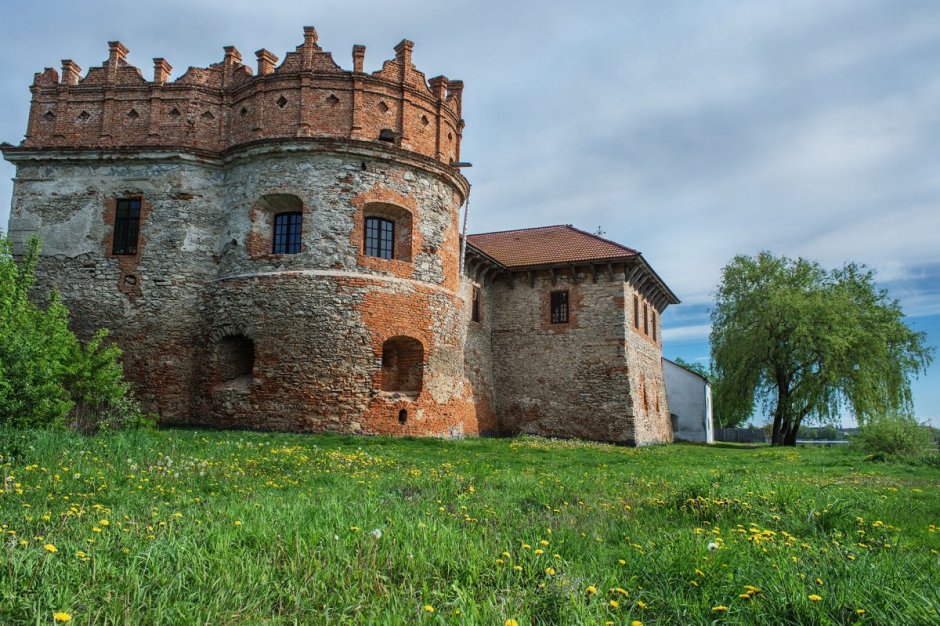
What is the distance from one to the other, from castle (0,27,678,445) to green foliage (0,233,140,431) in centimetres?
183

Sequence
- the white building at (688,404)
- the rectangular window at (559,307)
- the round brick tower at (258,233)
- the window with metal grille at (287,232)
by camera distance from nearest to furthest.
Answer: the round brick tower at (258,233), the window with metal grille at (287,232), the rectangular window at (559,307), the white building at (688,404)

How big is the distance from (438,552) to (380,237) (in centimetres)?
1374

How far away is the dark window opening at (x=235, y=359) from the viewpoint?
52.0 ft

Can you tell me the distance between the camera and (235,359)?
16.1m

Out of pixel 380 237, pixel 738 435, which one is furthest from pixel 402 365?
pixel 738 435

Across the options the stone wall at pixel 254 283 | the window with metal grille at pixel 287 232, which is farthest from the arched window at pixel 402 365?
the window with metal grille at pixel 287 232

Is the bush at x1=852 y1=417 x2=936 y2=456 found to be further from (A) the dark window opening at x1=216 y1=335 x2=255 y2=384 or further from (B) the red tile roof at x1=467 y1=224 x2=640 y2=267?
(A) the dark window opening at x1=216 y1=335 x2=255 y2=384

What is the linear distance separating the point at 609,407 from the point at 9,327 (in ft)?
56.4

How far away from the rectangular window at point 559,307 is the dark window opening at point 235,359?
1121cm

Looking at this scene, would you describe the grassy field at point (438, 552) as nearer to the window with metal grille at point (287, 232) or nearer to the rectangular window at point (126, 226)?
the window with metal grille at point (287, 232)

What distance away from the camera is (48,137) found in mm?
17219

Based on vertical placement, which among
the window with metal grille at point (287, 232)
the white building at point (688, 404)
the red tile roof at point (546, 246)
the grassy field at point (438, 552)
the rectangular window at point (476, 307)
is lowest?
the grassy field at point (438, 552)

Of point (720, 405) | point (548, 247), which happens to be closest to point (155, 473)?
point (548, 247)

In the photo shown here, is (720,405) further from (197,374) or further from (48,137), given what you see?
(48,137)
